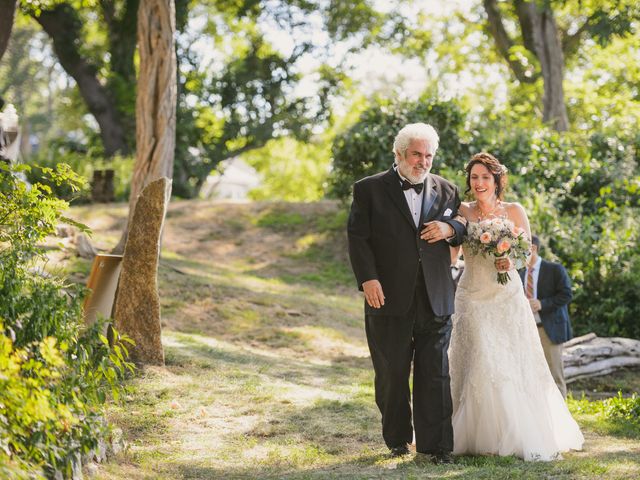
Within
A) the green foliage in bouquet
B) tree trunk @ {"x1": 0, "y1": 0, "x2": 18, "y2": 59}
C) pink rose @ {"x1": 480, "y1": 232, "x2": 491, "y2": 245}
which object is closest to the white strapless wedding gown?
pink rose @ {"x1": 480, "y1": 232, "x2": 491, "y2": 245}

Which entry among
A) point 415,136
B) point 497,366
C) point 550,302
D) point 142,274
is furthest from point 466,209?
point 142,274

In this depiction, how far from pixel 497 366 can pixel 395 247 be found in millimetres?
1183

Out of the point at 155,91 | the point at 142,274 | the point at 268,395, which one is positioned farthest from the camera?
the point at 155,91

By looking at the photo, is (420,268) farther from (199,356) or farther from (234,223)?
(234,223)

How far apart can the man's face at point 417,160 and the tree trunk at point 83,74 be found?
781 inches

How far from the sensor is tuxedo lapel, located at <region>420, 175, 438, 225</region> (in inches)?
249

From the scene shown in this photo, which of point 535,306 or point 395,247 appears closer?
point 395,247

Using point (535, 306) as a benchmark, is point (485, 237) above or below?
above

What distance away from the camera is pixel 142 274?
8.63m

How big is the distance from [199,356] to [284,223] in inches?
446

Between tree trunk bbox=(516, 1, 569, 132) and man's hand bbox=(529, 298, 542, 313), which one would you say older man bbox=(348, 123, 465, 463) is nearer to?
man's hand bbox=(529, 298, 542, 313)

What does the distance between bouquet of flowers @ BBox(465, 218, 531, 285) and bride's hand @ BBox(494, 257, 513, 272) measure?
0.10 ft

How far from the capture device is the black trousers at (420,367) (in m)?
6.22

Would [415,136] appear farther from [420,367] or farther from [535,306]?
[535,306]
